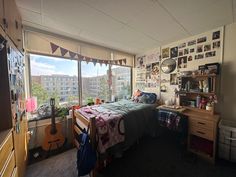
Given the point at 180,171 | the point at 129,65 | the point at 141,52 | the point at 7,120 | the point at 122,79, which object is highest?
the point at 141,52

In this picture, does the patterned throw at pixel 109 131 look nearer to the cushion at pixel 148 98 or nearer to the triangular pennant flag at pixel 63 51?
the cushion at pixel 148 98

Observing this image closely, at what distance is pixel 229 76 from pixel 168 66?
1.16 m

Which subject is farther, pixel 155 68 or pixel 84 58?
pixel 155 68

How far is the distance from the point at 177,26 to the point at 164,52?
96 cm

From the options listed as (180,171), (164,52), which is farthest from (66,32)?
(180,171)

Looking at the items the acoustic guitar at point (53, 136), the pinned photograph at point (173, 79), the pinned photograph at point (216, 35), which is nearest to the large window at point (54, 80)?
the acoustic guitar at point (53, 136)

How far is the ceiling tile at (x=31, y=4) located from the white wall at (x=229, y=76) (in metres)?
3.04

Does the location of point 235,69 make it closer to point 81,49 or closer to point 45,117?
point 81,49

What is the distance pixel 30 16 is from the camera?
5.97 ft

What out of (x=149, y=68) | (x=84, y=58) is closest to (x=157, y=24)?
(x=149, y=68)

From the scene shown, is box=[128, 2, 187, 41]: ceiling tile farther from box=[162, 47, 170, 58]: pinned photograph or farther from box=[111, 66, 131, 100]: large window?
box=[111, 66, 131, 100]: large window

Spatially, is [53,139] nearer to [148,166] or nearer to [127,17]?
[148,166]

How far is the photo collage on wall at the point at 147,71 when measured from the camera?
10.6 feet

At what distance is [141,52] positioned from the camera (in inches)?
144
